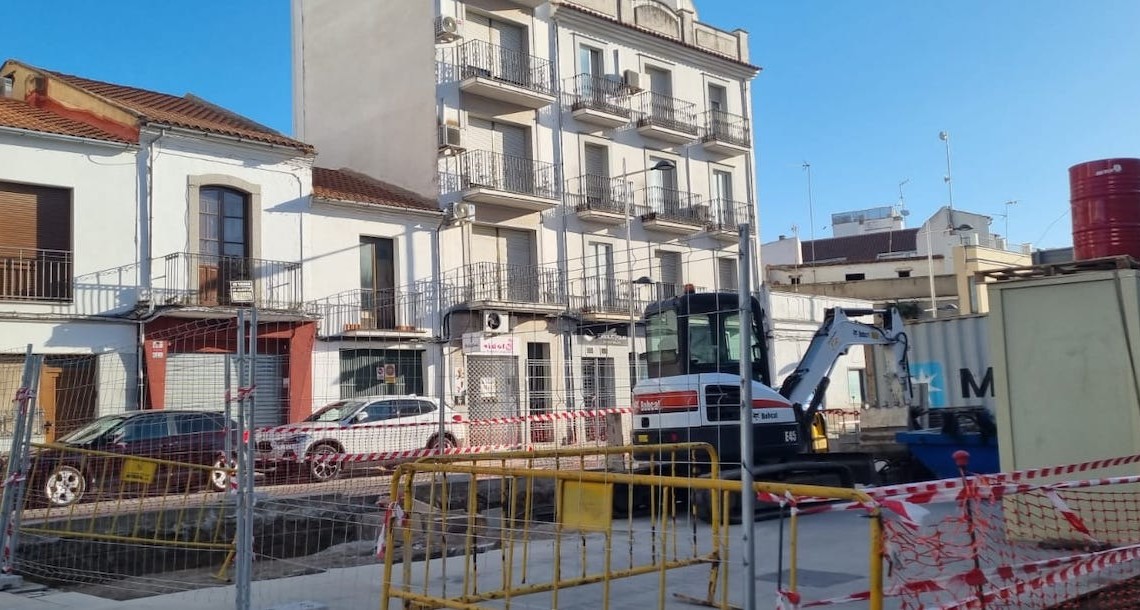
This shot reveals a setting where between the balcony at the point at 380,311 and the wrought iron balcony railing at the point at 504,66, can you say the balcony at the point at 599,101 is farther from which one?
the balcony at the point at 380,311

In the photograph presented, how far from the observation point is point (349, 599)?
322 inches

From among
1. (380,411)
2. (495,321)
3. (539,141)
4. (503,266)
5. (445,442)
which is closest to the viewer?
(445,442)

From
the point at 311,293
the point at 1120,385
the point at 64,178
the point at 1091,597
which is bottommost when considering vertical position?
the point at 1091,597

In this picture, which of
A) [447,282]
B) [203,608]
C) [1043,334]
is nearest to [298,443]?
[203,608]

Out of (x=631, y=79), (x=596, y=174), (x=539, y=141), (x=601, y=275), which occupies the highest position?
(x=631, y=79)

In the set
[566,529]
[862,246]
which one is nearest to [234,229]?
[566,529]

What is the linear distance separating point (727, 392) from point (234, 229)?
544 inches

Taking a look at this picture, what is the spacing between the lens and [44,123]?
20125 mm

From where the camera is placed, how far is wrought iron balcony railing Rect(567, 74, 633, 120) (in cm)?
2906

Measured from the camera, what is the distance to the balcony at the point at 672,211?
30109 millimetres

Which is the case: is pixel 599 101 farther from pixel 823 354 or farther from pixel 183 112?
pixel 823 354

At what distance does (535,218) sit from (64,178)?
12030 mm

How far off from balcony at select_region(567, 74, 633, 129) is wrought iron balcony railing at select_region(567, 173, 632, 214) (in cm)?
167

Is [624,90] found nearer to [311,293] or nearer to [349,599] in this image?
[311,293]
